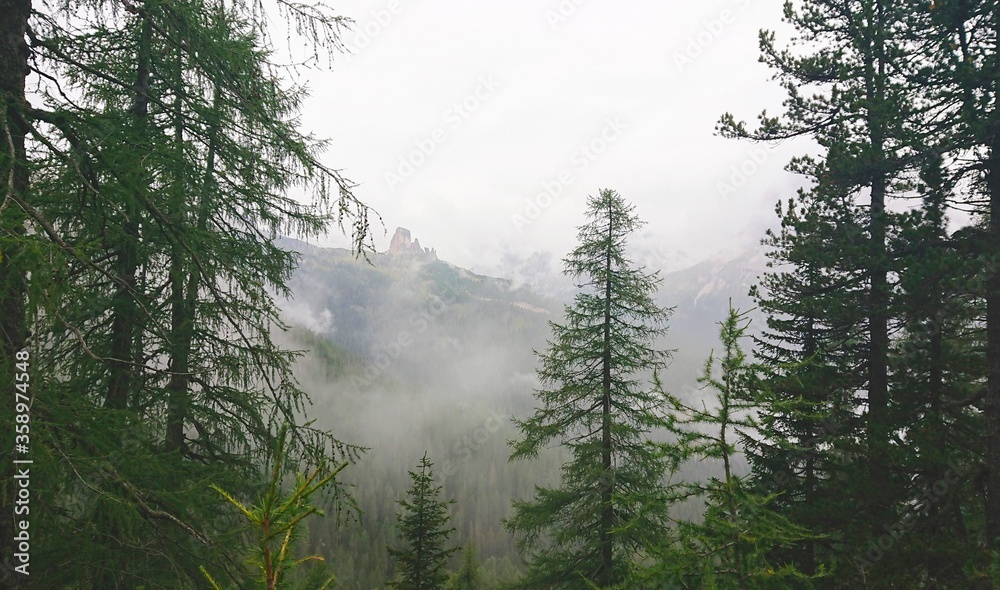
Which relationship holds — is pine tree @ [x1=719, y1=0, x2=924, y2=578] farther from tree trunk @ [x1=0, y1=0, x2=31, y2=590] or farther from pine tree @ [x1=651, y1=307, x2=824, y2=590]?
tree trunk @ [x1=0, y1=0, x2=31, y2=590]

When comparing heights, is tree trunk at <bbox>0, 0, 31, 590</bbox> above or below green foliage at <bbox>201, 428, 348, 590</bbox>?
above

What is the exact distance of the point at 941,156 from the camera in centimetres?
664

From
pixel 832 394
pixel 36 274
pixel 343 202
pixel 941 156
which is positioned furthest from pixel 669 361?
pixel 36 274

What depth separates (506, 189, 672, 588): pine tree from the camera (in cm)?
1035

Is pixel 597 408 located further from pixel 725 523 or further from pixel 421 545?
pixel 725 523

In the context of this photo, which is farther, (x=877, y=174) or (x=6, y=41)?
(x=877, y=174)

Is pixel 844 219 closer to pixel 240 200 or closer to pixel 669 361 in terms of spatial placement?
pixel 669 361

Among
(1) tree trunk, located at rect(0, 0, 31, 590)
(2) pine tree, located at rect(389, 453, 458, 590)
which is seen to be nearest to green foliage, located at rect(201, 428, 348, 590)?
(1) tree trunk, located at rect(0, 0, 31, 590)

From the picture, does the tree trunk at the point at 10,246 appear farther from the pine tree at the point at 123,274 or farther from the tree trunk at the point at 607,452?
the tree trunk at the point at 607,452

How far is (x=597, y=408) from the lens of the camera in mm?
11094

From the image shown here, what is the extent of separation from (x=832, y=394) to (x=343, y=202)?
376 inches

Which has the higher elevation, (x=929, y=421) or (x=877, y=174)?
(x=877, y=174)

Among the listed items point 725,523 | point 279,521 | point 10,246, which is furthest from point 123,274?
point 725,523

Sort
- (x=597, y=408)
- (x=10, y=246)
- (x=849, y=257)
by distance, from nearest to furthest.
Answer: (x=10, y=246) → (x=849, y=257) → (x=597, y=408)
